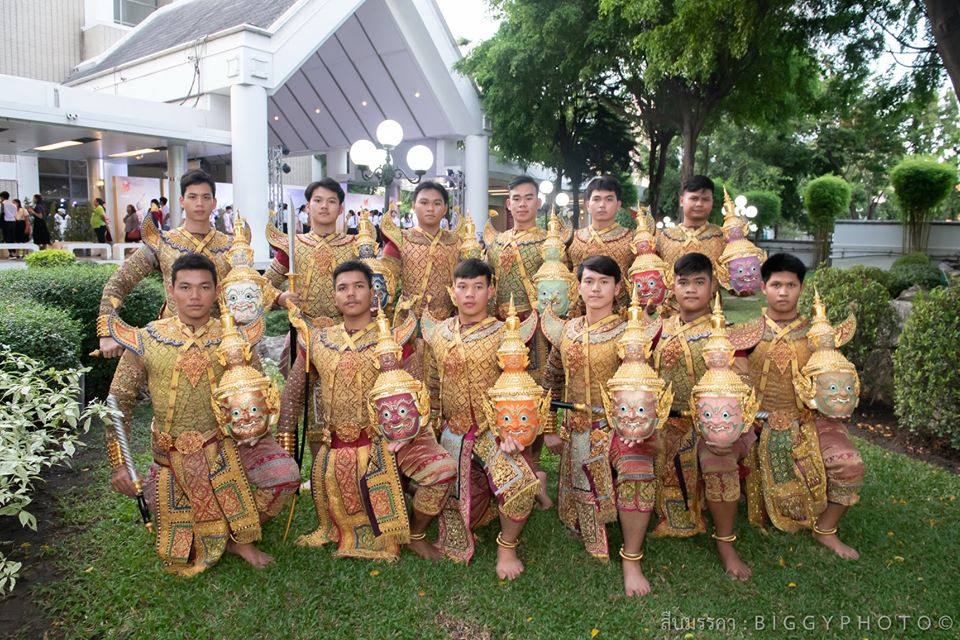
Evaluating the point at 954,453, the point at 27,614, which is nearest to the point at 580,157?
the point at 954,453

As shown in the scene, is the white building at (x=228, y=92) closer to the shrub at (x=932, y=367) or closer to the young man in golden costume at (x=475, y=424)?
the young man in golden costume at (x=475, y=424)

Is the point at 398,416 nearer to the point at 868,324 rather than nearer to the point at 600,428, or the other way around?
the point at 600,428

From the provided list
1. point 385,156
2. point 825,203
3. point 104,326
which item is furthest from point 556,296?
point 825,203

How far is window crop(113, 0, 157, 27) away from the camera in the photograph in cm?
2461

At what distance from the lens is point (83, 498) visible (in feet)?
15.7

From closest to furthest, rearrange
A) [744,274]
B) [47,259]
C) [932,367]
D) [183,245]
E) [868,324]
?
[744,274] < [183,245] < [932,367] < [868,324] < [47,259]

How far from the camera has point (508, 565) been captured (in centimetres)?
371

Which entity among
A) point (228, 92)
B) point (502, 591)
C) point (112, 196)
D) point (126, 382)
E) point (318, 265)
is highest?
point (228, 92)

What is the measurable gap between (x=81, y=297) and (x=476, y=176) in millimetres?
13600

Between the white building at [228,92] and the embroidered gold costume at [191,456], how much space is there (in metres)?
11.0

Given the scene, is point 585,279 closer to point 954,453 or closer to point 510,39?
point 954,453

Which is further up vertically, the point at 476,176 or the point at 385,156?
the point at 476,176

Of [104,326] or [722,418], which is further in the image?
[104,326]

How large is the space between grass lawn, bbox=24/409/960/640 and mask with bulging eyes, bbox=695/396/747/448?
91 centimetres
